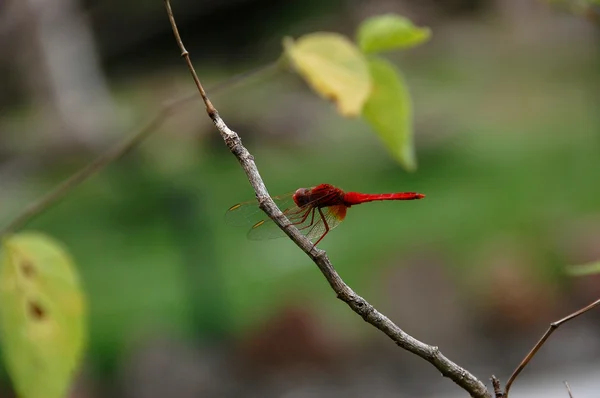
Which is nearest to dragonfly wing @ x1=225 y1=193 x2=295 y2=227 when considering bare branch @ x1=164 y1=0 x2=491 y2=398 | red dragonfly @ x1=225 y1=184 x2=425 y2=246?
red dragonfly @ x1=225 y1=184 x2=425 y2=246

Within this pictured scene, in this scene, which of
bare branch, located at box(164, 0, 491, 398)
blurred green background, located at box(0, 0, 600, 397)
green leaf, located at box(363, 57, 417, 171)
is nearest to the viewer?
bare branch, located at box(164, 0, 491, 398)

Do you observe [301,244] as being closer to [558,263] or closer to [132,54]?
[558,263]

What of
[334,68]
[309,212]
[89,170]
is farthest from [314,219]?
[89,170]

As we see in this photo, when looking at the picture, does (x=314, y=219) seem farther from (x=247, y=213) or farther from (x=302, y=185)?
(x=302, y=185)

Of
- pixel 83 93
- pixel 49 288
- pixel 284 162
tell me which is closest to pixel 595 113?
pixel 284 162

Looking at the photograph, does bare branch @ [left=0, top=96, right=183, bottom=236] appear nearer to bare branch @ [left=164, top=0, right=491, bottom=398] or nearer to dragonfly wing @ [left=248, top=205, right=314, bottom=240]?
dragonfly wing @ [left=248, top=205, right=314, bottom=240]

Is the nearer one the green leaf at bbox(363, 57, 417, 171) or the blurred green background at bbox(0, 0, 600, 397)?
the green leaf at bbox(363, 57, 417, 171)

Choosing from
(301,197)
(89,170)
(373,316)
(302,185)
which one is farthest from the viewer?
(302,185)
